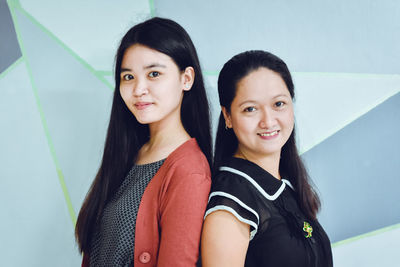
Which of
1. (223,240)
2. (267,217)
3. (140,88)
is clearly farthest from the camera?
(140,88)

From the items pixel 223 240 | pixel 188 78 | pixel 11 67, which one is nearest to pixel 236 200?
pixel 223 240

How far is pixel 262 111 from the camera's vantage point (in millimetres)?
1294

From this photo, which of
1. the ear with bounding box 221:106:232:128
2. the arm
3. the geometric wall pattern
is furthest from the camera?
the geometric wall pattern

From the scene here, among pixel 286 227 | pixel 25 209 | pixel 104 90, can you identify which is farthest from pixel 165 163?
pixel 25 209

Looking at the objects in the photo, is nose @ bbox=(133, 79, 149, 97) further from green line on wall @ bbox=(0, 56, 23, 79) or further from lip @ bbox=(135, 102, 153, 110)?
green line on wall @ bbox=(0, 56, 23, 79)

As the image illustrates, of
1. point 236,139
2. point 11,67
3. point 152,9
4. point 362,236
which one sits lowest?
point 362,236

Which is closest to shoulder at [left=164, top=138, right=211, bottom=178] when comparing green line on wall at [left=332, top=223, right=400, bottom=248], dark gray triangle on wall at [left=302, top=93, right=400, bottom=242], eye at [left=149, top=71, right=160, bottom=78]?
eye at [left=149, top=71, right=160, bottom=78]

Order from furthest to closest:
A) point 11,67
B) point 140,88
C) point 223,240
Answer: point 11,67, point 140,88, point 223,240

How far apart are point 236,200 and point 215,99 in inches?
32.2

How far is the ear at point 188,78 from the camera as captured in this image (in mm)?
1400

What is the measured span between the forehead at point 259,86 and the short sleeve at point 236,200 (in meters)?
0.26

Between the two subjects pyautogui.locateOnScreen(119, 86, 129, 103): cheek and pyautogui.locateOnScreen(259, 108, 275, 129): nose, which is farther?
pyautogui.locateOnScreen(119, 86, 129, 103): cheek

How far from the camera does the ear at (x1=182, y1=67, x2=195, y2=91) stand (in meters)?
1.40

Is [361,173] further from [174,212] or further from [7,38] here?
[7,38]
